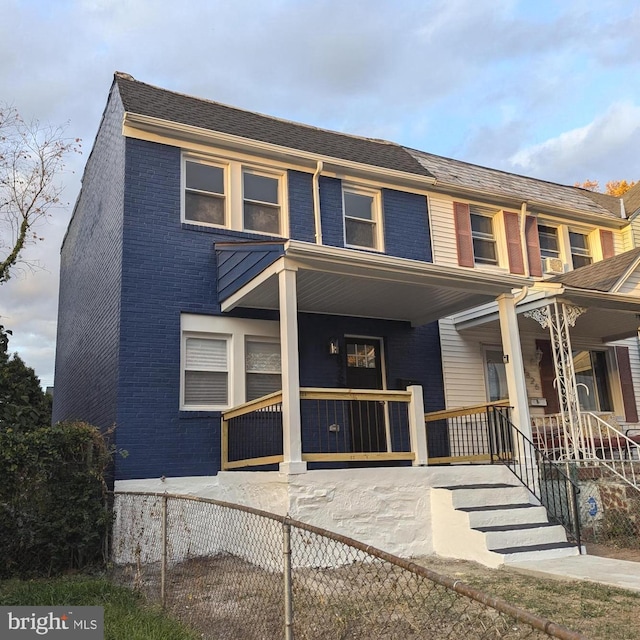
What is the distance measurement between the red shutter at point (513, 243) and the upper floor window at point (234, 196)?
5067mm

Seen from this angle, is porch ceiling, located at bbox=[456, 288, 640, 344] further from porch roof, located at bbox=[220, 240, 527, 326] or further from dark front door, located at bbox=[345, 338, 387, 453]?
dark front door, located at bbox=[345, 338, 387, 453]

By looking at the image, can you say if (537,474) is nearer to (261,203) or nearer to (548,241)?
(261,203)

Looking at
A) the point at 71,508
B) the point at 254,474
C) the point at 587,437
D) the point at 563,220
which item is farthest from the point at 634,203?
the point at 71,508

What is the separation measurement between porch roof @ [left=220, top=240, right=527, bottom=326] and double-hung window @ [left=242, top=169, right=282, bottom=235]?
1207 millimetres

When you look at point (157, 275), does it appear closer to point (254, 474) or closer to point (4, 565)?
point (254, 474)

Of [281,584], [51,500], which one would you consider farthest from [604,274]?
[51,500]

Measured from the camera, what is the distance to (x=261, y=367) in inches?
399

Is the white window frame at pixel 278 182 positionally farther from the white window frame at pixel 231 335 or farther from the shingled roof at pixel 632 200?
the shingled roof at pixel 632 200

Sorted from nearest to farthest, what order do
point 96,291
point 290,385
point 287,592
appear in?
point 287,592 → point 290,385 → point 96,291

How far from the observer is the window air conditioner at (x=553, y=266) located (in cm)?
1344

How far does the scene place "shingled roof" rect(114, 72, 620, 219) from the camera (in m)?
10.9

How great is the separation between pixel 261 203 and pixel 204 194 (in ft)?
3.37

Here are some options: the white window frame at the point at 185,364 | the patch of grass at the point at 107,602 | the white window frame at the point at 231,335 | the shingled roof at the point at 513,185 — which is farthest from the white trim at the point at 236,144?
the patch of grass at the point at 107,602

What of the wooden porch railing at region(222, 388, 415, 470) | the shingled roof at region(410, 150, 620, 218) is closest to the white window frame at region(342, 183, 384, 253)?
the shingled roof at region(410, 150, 620, 218)
